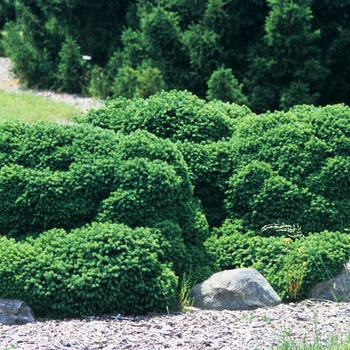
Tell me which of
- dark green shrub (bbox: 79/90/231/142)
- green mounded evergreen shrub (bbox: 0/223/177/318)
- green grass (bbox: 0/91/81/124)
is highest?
dark green shrub (bbox: 79/90/231/142)

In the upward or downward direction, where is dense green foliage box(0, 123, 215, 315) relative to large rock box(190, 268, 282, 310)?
upward

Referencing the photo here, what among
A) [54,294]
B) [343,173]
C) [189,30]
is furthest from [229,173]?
[189,30]

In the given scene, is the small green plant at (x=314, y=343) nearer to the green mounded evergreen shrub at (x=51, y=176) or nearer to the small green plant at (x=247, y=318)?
the small green plant at (x=247, y=318)

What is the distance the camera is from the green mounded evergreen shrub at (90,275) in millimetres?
4863

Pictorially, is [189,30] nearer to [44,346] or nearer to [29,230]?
[29,230]

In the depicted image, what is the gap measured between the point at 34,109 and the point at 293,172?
6.33m

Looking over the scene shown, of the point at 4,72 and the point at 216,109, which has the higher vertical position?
the point at 216,109

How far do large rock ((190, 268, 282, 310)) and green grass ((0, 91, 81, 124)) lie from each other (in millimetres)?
5616

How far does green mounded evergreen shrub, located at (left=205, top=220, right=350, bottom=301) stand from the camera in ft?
17.4

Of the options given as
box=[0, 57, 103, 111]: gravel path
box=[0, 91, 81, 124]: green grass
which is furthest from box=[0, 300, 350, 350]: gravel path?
box=[0, 57, 103, 111]: gravel path

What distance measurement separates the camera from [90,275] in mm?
4875

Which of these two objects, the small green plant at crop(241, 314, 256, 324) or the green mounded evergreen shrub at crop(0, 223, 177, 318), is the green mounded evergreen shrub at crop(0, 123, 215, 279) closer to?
the green mounded evergreen shrub at crop(0, 223, 177, 318)

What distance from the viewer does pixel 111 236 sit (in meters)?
5.04

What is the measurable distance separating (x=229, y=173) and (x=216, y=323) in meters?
1.60
